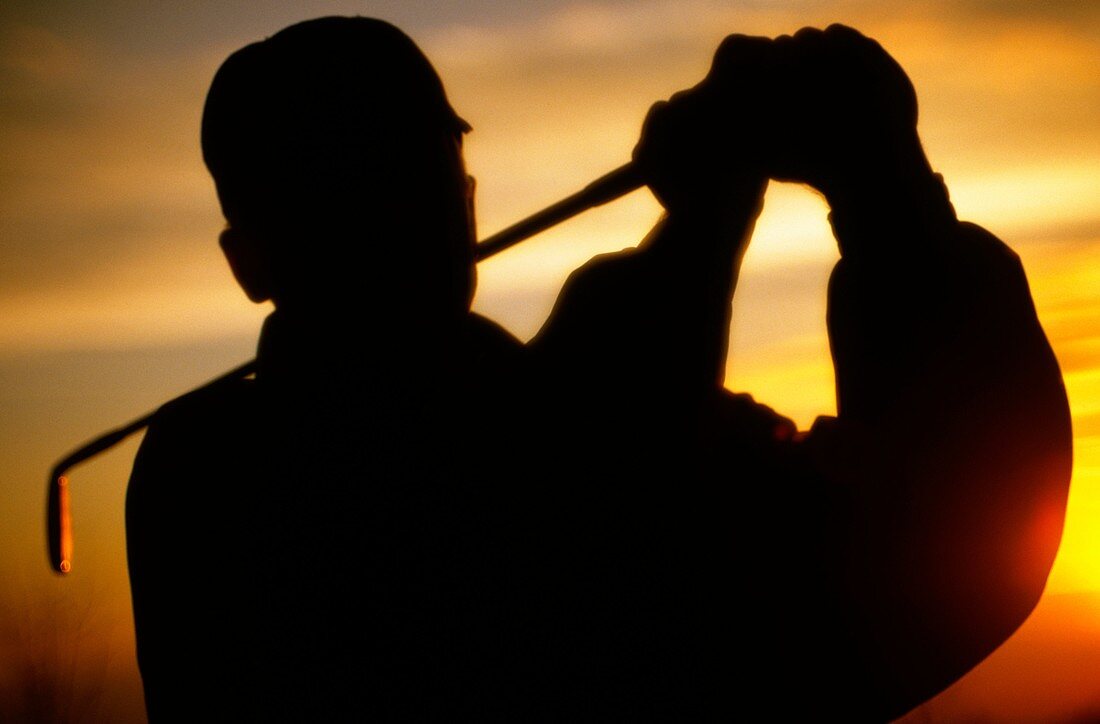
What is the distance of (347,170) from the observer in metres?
1.09

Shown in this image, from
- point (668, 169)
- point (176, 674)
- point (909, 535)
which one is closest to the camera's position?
point (909, 535)

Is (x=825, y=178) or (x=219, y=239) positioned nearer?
(x=825, y=178)

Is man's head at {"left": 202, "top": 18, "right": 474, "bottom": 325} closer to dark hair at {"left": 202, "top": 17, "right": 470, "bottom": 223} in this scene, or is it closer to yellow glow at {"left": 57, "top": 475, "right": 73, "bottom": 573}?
dark hair at {"left": 202, "top": 17, "right": 470, "bottom": 223}

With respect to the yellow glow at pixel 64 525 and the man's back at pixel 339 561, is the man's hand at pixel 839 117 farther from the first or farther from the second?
the yellow glow at pixel 64 525

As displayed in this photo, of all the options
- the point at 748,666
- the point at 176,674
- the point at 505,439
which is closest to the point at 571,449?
the point at 505,439

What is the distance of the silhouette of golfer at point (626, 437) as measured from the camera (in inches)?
38.5

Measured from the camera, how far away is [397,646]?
3.55 feet

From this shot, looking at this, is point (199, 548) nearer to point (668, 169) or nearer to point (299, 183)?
point (299, 183)

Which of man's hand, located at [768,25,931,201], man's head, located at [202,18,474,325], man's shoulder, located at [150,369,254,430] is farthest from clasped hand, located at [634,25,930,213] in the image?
man's shoulder, located at [150,369,254,430]

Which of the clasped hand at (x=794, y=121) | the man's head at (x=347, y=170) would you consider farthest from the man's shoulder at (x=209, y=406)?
the clasped hand at (x=794, y=121)

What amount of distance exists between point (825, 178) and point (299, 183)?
1.54 ft

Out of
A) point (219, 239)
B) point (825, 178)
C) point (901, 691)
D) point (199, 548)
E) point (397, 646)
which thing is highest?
point (219, 239)

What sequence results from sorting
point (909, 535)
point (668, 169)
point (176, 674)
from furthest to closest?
point (176, 674), point (668, 169), point (909, 535)

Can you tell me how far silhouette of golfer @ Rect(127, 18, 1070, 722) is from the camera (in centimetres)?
98
